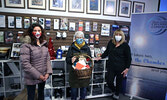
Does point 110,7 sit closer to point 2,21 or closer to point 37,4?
point 37,4

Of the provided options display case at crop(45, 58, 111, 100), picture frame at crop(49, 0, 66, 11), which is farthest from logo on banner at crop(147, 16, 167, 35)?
picture frame at crop(49, 0, 66, 11)

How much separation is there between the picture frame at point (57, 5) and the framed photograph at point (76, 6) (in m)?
0.16

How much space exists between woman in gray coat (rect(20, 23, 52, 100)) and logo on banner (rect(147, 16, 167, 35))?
2490 millimetres

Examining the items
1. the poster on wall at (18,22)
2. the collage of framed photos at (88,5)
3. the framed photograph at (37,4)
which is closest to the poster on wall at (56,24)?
the collage of framed photos at (88,5)

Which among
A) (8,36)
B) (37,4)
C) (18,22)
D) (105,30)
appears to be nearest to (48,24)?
(37,4)

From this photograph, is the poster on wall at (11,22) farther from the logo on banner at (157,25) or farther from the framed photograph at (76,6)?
the logo on banner at (157,25)

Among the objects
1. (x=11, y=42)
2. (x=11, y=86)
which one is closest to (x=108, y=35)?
(x=11, y=42)

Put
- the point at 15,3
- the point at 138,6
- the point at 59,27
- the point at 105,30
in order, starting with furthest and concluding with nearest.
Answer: the point at 138,6
the point at 105,30
the point at 59,27
the point at 15,3

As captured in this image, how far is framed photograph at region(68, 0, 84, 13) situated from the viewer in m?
3.03

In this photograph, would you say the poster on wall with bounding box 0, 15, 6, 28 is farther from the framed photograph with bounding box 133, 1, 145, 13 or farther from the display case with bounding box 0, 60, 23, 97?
the framed photograph with bounding box 133, 1, 145, 13

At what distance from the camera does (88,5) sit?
3195 mm

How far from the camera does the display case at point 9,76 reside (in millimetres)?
2438

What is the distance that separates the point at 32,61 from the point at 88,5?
A: 2.24 metres

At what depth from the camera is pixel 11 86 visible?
2588 millimetres
